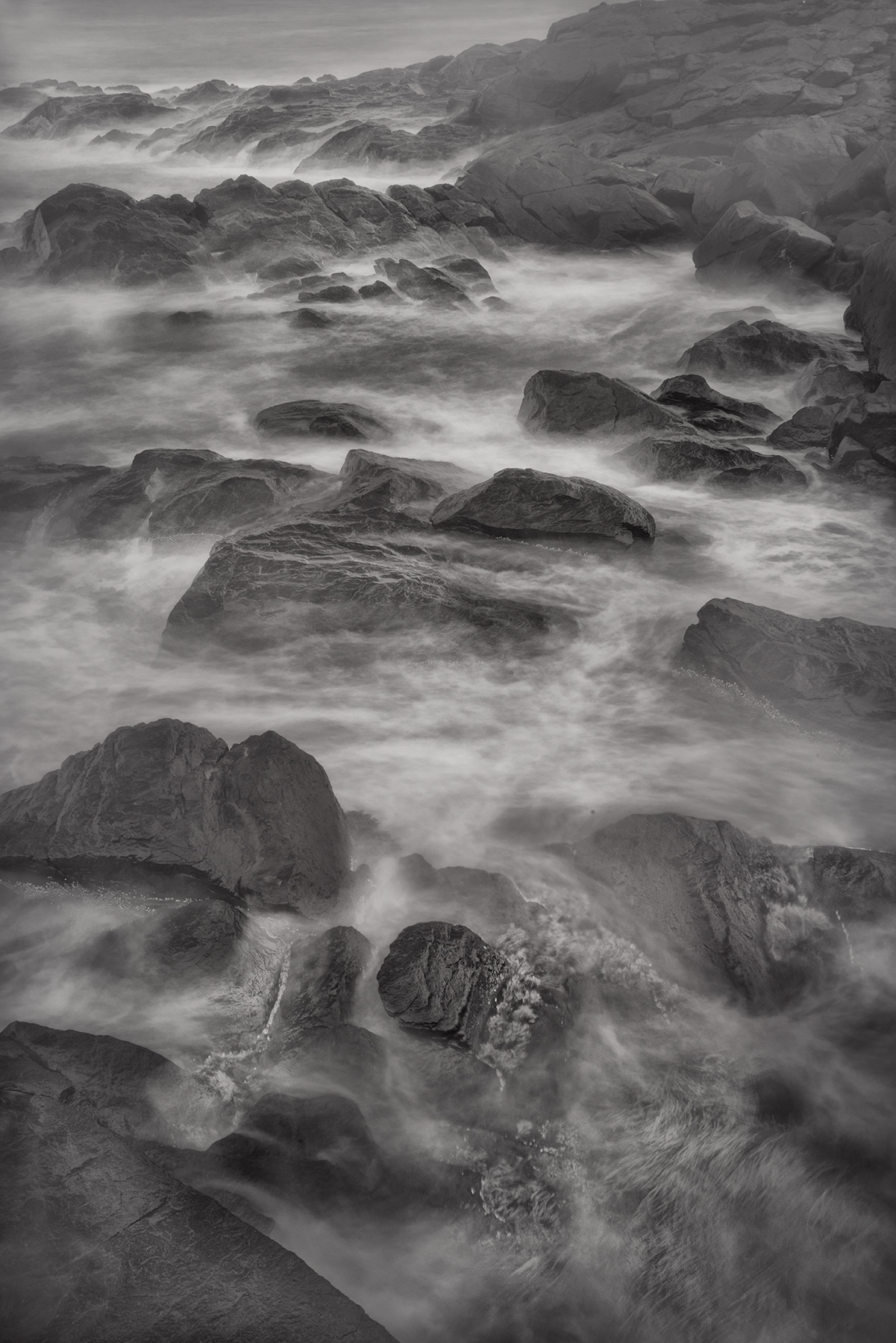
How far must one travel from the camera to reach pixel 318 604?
6.63 m

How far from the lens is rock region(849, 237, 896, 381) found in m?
10.2

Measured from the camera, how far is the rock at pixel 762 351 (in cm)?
1118

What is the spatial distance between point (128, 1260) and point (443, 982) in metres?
1.54

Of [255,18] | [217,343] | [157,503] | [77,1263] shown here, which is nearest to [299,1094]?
[77,1263]

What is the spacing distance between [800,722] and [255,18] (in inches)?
2492

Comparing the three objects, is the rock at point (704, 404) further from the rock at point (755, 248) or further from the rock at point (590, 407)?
the rock at point (755, 248)

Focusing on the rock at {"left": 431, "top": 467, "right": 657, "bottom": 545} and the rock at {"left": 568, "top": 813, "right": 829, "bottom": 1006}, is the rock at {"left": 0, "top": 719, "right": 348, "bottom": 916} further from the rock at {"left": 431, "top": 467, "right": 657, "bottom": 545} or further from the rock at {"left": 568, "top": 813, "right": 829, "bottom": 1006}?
the rock at {"left": 431, "top": 467, "right": 657, "bottom": 545}

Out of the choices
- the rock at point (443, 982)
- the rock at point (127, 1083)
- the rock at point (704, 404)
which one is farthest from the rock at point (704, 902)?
the rock at point (704, 404)

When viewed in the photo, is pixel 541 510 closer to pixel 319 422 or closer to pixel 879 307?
pixel 319 422

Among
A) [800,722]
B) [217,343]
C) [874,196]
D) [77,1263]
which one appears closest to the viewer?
[77,1263]

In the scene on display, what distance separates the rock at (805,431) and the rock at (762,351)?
179 centimetres

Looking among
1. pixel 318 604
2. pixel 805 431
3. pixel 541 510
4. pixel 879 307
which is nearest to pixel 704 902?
pixel 318 604

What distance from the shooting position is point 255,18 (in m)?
55.2

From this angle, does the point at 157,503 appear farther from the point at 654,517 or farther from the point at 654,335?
the point at 654,335
